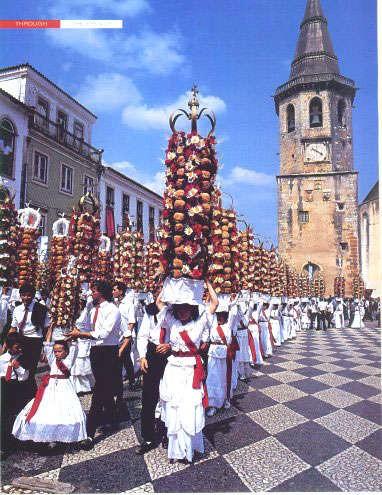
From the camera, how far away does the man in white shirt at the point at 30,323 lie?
4.75 metres

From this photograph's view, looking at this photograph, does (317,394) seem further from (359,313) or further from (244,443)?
(359,313)

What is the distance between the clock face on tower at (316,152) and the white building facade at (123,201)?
50.7 ft

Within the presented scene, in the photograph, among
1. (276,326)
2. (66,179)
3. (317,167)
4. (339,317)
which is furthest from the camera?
(317,167)

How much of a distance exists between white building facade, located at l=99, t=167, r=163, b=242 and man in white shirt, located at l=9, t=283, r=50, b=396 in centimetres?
1454

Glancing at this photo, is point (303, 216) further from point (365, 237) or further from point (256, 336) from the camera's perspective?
point (256, 336)

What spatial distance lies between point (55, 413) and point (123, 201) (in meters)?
21.4

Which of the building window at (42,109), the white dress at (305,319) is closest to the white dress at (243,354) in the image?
the building window at (42,109)

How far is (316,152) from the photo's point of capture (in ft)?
114

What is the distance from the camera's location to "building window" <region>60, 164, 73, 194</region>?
1869 centimetres

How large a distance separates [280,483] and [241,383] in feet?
12.6

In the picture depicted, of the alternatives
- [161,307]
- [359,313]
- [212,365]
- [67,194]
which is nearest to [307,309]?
[359,313]

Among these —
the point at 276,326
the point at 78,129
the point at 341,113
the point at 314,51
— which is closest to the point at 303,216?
the point at 341,113

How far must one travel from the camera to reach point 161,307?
14.3 ft

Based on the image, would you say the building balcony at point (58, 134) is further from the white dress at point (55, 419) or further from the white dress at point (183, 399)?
the white dress at point (183, 399)
